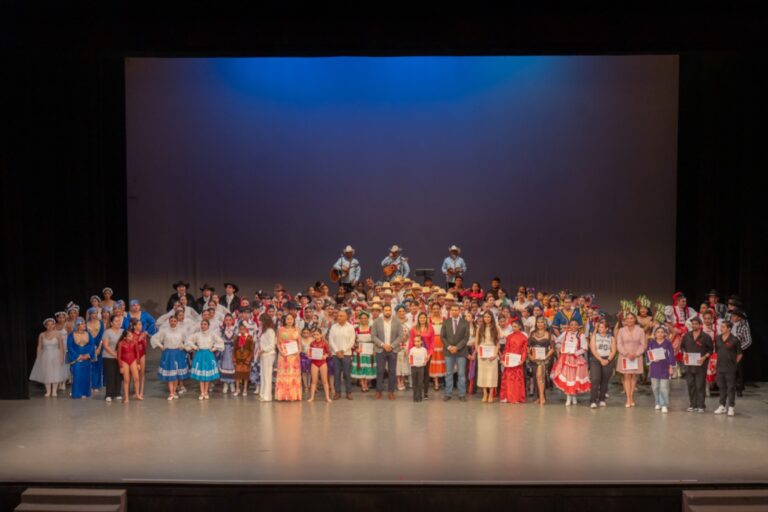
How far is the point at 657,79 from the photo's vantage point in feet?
54.9

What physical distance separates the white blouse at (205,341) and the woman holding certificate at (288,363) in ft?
2.91

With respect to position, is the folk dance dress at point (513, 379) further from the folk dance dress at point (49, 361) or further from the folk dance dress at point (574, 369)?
the folk dance dress at point (49, 361)

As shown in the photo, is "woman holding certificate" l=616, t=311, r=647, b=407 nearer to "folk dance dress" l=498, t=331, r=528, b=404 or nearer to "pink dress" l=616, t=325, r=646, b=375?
"pink dress" l=616, t=325, r=646, b=375

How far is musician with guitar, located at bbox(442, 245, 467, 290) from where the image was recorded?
53.6ft

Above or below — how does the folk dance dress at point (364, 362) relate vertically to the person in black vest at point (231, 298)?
below

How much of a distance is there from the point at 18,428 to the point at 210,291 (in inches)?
165

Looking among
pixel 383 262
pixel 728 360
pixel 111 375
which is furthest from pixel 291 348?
pixel 728 360

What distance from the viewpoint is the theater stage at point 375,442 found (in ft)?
26.5

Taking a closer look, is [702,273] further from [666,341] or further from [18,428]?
[18,428]

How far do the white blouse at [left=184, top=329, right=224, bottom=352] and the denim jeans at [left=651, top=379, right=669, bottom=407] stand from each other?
19.4 ft

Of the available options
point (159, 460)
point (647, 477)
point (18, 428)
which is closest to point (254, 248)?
point (18, 428)

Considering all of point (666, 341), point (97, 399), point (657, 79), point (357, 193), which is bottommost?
point (97, 399)

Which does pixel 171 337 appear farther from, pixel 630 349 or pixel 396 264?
pixel 630 349

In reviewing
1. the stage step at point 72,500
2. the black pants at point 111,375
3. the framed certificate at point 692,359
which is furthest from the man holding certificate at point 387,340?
the stage step at point 72,500
